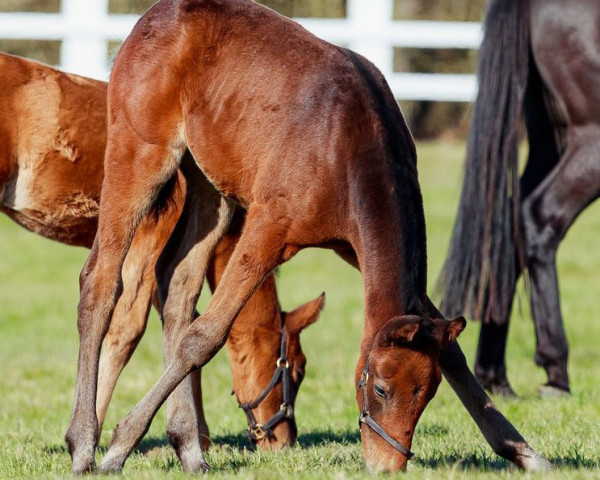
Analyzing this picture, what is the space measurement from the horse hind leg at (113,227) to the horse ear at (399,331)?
1.24m

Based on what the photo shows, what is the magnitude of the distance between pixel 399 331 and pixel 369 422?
0.36 meters

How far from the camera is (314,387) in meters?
7.38

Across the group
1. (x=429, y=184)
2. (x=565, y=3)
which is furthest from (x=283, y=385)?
(x=429, y=184)

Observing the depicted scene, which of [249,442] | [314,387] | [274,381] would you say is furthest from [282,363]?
[314,387]

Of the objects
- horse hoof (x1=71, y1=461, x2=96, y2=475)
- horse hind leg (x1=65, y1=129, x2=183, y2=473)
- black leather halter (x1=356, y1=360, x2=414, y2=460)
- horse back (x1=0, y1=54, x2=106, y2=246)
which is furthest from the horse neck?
horse back (x1=0, y1=54, x2=106, y2=246)

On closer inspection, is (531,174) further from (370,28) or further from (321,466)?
(370,28)

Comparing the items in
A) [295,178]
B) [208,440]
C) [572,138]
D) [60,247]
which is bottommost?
[60,247]

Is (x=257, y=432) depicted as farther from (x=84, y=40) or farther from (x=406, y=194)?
(x=84, y=40)

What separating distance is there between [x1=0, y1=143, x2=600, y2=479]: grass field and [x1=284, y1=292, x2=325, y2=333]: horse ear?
0.56 metres

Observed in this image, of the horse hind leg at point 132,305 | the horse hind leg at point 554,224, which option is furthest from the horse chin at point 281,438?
the horse hind leg at point 554,224

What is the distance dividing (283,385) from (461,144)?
11.8 m

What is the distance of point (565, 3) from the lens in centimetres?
690

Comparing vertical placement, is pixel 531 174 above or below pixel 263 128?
below

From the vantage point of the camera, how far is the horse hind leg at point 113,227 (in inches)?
178
